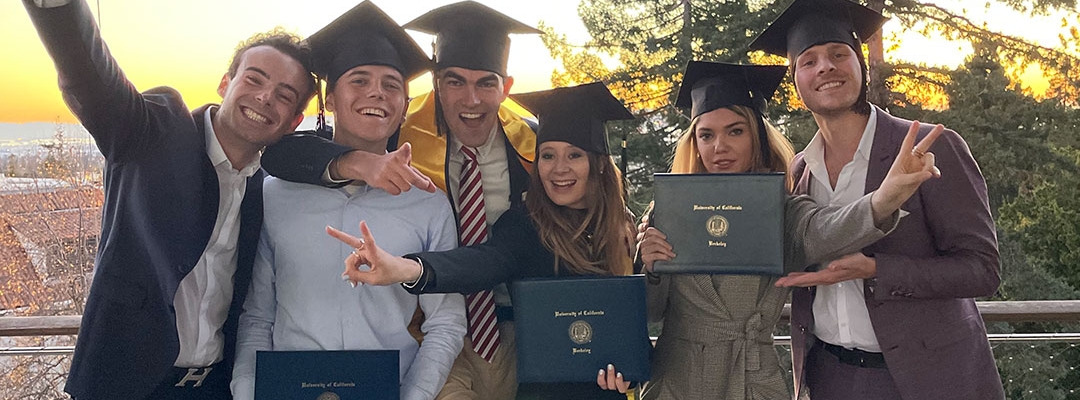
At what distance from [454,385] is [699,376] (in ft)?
2.21

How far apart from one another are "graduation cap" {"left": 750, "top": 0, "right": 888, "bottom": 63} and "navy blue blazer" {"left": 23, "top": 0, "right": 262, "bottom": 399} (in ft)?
5.46

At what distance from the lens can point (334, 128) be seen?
8.07 ft

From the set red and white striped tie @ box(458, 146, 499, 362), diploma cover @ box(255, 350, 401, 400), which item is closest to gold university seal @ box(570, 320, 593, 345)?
red and white striped tie @ box(458, 146, 499, 362)

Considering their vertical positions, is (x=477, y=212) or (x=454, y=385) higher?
(x=477, y=212)

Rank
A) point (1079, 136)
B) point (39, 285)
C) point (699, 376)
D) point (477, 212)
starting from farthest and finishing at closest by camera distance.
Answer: point (39, 285)
point (1079, 136)
point (477, 212)
point (699, 376)

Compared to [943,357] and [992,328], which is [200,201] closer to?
[943,357]

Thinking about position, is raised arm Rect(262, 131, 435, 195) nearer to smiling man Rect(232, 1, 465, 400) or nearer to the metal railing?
smiling man Rect(232, 1, 465, 400)

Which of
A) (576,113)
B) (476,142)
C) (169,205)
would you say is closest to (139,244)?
(169,205)

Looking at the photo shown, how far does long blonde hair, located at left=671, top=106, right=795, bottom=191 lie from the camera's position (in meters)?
2.50

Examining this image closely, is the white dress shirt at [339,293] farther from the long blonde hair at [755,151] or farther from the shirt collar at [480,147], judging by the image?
the long blonde hair at [755,151]

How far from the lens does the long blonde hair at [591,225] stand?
243cm

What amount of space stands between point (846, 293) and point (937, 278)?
26 centimetres

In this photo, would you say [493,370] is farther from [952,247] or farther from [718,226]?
[952,247]

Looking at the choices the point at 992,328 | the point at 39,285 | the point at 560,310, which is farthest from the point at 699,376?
the point at 39,285
